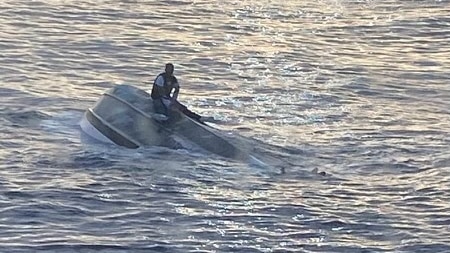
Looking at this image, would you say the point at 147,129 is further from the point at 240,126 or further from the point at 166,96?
the point at 240,126

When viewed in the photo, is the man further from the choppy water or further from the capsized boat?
the choppy water

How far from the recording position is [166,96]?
2583 cm

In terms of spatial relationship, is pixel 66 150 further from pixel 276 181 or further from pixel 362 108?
pixel 362 108

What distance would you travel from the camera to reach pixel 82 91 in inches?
1246

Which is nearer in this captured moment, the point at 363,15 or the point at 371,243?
the point at 371,243

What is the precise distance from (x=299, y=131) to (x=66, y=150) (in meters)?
5.51

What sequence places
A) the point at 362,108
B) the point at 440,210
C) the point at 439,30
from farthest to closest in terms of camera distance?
the point at 439,30 < the point at 362,108 < the point at 440,210

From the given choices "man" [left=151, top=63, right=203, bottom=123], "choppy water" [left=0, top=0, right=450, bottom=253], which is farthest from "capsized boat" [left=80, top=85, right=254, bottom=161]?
"choppy water" [left=0, top=0, right=450, bottom=253]

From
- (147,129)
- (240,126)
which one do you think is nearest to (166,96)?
(147,129)

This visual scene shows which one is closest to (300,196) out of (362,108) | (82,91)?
(362,108)

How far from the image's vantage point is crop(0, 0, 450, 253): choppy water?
67.2 ft

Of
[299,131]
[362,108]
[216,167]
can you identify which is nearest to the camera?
[216,167]

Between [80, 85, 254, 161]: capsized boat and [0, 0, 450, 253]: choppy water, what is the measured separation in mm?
298

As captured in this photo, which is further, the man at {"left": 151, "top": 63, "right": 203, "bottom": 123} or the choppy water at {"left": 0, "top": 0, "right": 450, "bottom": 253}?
the man at {"left": 151, "top": 63, "right": 203, "bottom": 123}
